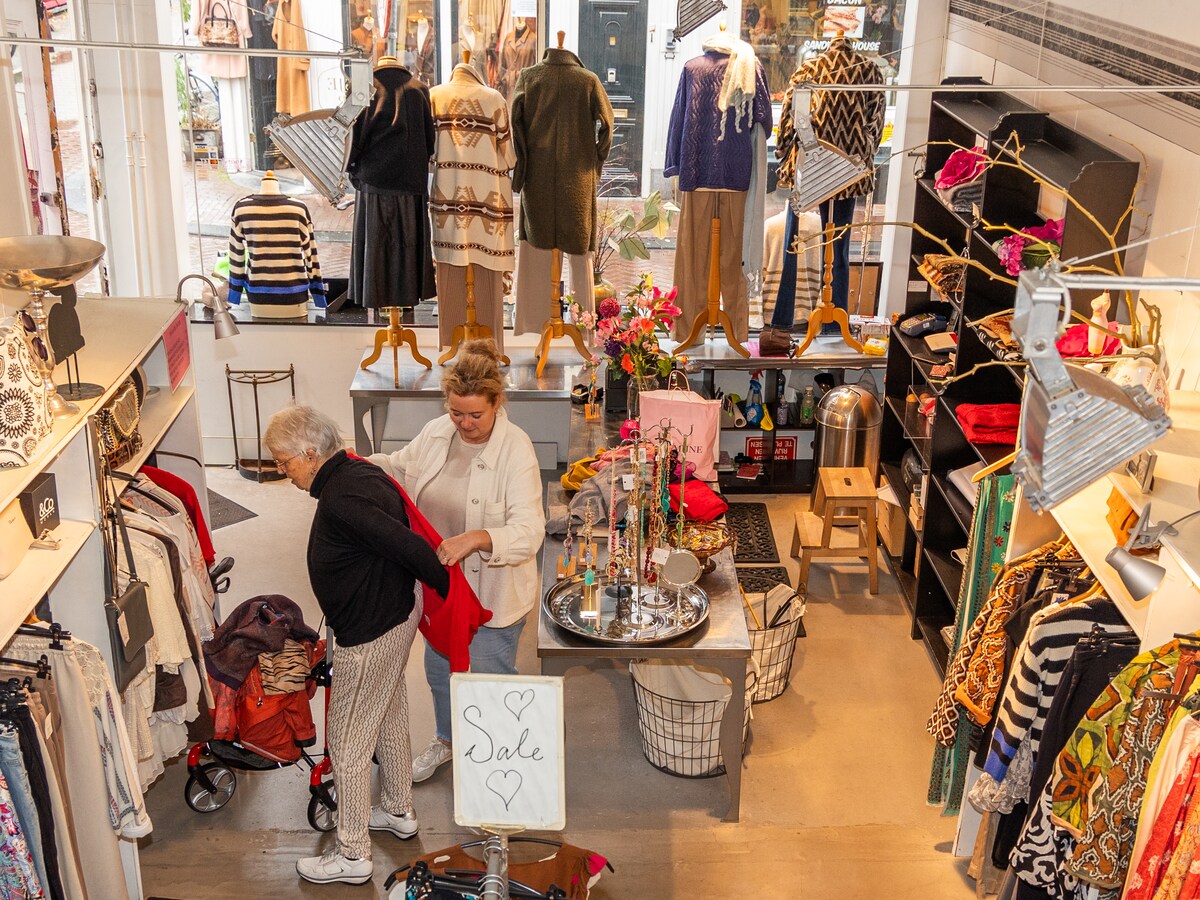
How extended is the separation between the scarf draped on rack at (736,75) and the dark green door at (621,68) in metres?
1.03

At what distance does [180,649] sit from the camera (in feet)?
13.7

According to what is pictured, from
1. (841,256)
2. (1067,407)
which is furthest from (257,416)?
(1067,407)

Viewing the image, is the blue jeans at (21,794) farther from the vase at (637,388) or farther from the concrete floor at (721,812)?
the vase at (637,388)

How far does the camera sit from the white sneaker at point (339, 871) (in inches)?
162

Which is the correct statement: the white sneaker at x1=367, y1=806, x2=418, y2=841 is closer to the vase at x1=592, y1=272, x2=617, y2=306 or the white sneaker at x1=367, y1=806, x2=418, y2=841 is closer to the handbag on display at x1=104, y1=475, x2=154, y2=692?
the handbag on display at x1=104, y1=475, x2=154, y2=692

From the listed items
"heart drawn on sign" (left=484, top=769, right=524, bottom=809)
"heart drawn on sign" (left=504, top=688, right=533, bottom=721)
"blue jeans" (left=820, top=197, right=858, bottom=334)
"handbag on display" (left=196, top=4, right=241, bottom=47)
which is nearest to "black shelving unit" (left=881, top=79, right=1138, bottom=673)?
"blue jeans" (left=820, top=197, right=858, bottom=334)

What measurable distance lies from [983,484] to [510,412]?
342 cm

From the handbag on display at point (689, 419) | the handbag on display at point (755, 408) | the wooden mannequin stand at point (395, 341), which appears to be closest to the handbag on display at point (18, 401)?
the handbag on display at point (689, 419)

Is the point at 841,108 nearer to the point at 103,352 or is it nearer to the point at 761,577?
the point at 761,577

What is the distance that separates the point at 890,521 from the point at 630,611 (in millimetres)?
2579

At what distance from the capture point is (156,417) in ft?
15.5

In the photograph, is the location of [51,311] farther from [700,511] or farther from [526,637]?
[526,637]

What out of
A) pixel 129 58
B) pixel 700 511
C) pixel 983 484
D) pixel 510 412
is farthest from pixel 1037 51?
pixel 129 58

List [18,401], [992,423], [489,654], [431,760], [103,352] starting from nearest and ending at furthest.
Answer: [18,401]
[103,352]
[489,654]
[431,760]
[992,423]
